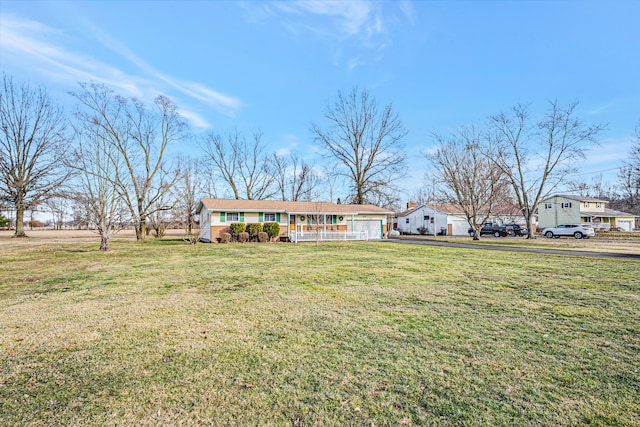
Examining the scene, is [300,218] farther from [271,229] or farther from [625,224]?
[625,224]

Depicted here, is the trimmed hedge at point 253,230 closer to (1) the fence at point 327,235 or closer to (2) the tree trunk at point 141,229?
(1) the fence at point 327,235

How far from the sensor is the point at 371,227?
1198 inches

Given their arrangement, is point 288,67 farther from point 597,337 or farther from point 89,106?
point 89,106

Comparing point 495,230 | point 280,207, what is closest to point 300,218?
point 280,207

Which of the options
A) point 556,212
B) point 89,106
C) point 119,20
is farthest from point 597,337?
point 556,212

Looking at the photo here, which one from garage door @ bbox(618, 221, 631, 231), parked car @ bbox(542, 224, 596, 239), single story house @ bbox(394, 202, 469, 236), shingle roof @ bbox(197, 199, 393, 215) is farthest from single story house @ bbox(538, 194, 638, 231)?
shingle roof @ bbox(197, 199, 393, 215)

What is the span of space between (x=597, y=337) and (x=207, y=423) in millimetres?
5072

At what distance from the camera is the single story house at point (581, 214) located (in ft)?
148

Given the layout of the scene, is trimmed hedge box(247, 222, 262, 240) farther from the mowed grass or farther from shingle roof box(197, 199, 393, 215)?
the mowed grass

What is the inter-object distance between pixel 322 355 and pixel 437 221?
142ft

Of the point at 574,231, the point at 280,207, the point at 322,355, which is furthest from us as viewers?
the point at 574,231

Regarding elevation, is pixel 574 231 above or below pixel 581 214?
below

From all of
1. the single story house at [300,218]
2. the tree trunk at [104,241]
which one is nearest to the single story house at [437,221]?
the single story house at [300,218]

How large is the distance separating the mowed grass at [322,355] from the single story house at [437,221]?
36.4m
